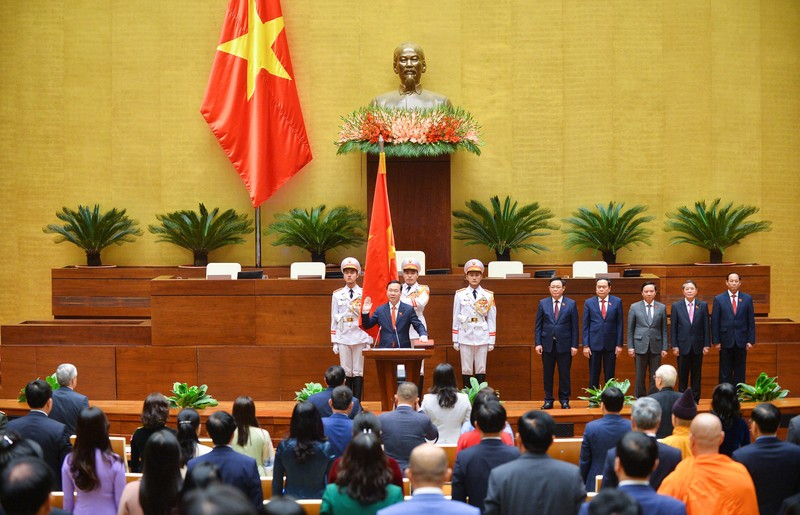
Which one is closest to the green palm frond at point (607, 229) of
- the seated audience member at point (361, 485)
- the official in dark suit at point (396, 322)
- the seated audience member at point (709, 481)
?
the official in dark suit at point (396, 322)

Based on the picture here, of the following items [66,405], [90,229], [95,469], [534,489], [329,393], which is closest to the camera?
[534,489]

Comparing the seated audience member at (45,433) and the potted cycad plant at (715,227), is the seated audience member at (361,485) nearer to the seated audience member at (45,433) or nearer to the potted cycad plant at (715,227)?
the seated audience member at (45,433)

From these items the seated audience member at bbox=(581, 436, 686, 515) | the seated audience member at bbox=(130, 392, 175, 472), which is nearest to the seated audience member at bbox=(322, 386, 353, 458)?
the seated audience member at bbox=(130, 392, 175, 472)

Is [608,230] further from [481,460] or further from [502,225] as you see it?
[481,460]

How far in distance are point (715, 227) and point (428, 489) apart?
32.0 feet

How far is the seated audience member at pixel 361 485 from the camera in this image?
387cm

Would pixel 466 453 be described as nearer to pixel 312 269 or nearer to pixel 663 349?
pixel 663 349

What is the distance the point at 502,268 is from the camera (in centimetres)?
1112

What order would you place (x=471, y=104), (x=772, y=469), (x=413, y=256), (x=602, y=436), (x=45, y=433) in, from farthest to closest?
(x=471, y=104)
(x=413, y=256)
(x=45, y=433)
(x=602, y=436)
(x=772, y=469)

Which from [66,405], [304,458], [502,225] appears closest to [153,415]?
[304,458]

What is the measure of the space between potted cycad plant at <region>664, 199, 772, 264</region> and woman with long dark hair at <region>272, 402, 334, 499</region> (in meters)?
8.75

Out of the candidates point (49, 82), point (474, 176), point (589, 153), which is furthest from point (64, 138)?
point (589, 153)

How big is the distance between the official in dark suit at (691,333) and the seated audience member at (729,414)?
371 centimetres

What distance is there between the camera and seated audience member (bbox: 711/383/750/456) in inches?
221
